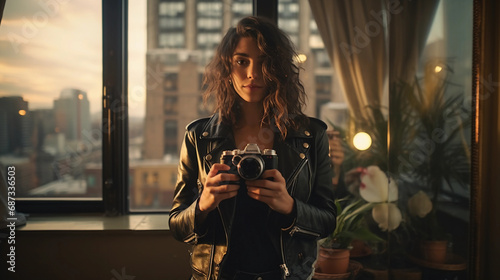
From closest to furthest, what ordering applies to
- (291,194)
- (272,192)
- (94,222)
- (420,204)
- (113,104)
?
(272,192) < (291,194) < (420,204) < (94,222) < (113,104)

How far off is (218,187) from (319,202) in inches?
11.6

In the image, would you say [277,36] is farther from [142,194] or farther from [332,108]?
[142,194]

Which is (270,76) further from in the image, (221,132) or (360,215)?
(360,215)

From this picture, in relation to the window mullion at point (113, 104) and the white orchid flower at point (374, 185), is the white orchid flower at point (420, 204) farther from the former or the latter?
the window mullion at point (113, 104)

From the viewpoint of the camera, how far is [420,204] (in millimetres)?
1729

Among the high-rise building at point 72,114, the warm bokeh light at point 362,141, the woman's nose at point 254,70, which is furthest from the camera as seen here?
the high-rise building at point 72,114

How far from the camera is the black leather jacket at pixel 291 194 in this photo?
0.89 metres

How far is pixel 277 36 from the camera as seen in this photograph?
99 centimetres

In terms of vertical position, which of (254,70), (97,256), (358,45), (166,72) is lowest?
(97,256)

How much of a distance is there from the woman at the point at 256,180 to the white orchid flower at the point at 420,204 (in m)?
0.96

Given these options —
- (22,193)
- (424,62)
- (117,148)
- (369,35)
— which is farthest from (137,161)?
(424,62)

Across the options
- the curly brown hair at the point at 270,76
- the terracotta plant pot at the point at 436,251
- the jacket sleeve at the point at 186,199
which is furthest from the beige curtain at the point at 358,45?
the jacket sleeve at the point at 186,199

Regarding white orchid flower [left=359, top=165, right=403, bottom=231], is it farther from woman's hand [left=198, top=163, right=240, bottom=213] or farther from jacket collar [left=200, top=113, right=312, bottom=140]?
woman's hand [left=198, top=163, right=240, bottom=213]

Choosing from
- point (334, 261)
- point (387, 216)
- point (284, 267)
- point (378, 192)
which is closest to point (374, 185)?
point (378, 192)
